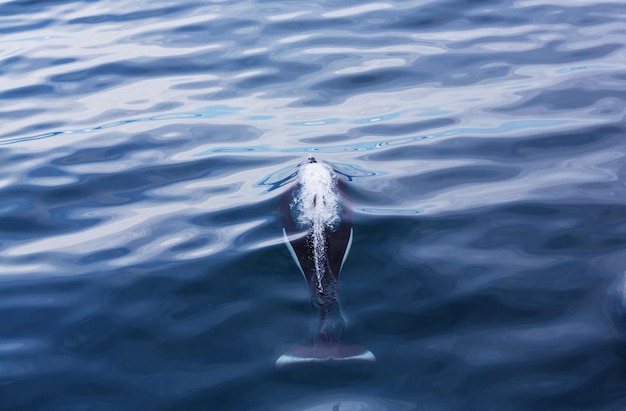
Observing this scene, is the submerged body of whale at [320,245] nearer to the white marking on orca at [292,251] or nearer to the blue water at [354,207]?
the white marking on orca at [292,251]

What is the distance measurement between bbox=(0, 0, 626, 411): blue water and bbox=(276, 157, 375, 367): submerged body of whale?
126mm

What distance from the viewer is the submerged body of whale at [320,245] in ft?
17.4

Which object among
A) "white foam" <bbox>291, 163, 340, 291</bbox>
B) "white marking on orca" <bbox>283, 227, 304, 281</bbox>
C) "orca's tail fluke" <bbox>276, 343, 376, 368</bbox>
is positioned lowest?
"orca's tail fluke" <bbox>276, 343, 376, 368</bbox>

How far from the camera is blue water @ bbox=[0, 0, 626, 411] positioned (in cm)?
530

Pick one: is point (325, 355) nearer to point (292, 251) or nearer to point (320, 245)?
point (320, 245)

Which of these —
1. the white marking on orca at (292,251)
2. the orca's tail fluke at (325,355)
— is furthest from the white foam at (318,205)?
the orca's tail fluke at (325,355)

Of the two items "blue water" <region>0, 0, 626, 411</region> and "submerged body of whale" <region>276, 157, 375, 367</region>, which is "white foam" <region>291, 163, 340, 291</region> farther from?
"blue water" <region>0, 0, 626, 411</region>

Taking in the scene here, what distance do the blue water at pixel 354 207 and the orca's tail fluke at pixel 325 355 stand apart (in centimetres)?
11

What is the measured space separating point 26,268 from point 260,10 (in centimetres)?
889

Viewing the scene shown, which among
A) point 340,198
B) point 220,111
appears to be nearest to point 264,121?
point 220,111

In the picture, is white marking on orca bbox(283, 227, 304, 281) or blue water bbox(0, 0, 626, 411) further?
white marking on orca bbox(283, 227, 304, 281)

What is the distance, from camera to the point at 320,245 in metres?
6.40

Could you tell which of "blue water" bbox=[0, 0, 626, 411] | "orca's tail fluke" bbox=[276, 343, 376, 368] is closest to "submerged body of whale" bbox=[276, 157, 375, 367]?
"orca's tail fluke" bbox=[276, 343, 376, 368]

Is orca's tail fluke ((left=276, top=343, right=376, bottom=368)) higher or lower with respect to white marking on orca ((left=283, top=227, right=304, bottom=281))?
lower
